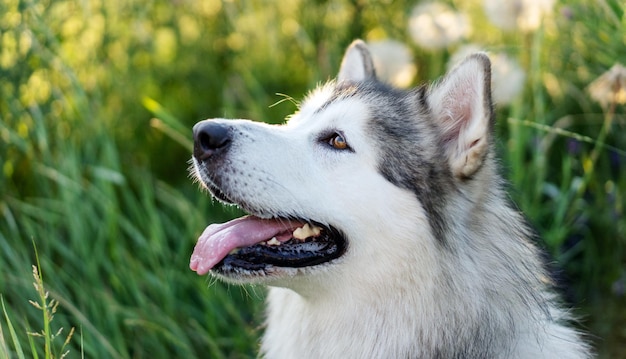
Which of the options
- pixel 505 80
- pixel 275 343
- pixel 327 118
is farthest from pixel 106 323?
pixel 505 80

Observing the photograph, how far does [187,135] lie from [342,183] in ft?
6.53

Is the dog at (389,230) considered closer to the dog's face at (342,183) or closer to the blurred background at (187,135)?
the dog's face at (342,183)

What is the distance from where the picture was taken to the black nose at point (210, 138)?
8.82 ft

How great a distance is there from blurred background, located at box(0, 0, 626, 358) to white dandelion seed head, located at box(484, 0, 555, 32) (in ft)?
0.04

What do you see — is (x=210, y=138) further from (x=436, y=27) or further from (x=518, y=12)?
(x=436, y=27)

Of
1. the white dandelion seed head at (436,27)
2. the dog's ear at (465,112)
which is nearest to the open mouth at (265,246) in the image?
the dog's ear at (465,112)

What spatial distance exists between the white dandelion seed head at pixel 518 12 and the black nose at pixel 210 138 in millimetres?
2174

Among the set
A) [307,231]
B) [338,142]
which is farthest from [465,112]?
[307,231]

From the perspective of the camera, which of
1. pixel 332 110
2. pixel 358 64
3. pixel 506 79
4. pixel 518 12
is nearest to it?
pixel 332 110

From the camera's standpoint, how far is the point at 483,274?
2.71 metres

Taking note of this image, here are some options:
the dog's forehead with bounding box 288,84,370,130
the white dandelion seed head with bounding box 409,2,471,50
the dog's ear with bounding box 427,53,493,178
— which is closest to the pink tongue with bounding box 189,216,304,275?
the dog's forehead with bounding box 288,84,370,130

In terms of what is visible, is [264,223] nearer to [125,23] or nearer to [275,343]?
[275,343]

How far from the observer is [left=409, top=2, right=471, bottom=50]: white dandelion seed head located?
186 inches

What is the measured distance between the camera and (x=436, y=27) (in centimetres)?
473
